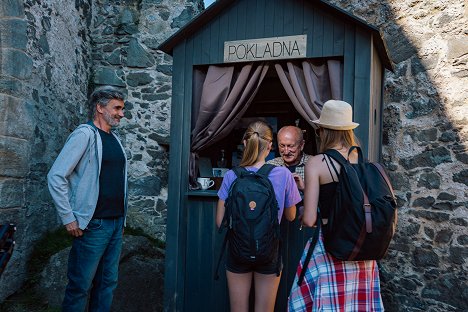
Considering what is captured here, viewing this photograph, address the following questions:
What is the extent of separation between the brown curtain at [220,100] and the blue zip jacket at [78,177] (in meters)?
0.99

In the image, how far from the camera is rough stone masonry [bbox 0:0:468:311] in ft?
13.4

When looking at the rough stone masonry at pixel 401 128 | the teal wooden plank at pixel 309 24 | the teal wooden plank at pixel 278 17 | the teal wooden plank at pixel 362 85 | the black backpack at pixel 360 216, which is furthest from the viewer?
the rough stone masonry at pixel 401 128

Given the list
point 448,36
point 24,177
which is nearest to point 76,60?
point 24,177

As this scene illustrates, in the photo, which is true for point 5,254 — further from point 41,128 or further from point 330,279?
point 41,128

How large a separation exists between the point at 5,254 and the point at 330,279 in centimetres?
181

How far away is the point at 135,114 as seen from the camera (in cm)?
671

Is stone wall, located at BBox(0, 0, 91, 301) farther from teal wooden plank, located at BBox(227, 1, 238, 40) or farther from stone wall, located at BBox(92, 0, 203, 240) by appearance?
teal wooden plank, located at BBox(227, 1, 238, 40)

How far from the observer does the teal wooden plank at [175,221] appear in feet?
12.1

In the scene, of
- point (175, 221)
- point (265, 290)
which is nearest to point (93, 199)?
point (175, 221)

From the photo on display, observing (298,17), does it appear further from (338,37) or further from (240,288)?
(240,288)

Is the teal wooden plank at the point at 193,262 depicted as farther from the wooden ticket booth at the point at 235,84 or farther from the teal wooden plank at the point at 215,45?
the teal wooden plank at the point at 215,45

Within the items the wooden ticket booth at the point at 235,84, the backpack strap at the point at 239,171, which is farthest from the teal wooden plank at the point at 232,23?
the backpack strap at the point at 239,171

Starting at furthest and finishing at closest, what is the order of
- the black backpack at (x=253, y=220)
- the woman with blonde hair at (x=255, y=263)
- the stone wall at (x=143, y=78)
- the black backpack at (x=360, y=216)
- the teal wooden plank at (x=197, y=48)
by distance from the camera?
the stone wall at (x=143, y=78) → the teal wooden plank at (x=197, y=48) → the woman with blonde hair at (x=255, y=263) → the black backpack at (x=253, y=220) → the black backpack at (x=360, y=216)

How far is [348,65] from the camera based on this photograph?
330cm
